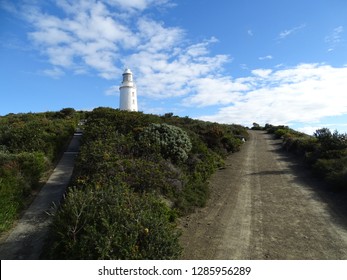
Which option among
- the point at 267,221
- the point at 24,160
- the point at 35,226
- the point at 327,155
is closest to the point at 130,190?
the point at 35,226

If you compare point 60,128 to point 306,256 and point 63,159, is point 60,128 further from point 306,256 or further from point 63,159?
point 306,256


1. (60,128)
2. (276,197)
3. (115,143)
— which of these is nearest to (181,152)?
(115,143)

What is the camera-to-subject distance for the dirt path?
7492mm

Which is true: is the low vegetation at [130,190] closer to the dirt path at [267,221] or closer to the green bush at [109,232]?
the green bush at [109,232]

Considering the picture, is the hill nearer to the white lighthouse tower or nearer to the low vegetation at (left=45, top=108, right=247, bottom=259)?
the low vegetation at (left=45, top=108, right=247, bottom=259)

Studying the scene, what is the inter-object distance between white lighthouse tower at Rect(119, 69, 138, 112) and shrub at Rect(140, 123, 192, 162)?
85.7ft

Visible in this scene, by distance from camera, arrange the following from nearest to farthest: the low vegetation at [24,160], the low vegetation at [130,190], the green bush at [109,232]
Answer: the green bush at [109,232] → the low vegetation at [130,190] → the low vegetation at [24,160]

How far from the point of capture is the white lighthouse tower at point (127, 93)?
135 ft

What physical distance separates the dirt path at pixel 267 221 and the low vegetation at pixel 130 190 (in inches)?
26.5

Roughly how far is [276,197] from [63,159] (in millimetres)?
9413

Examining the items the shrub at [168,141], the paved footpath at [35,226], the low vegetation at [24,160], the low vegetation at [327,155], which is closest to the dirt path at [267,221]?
the low vegetation at [327,155]

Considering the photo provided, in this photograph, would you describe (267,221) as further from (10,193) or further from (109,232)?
(10,193)

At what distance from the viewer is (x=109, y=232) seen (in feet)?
20.4

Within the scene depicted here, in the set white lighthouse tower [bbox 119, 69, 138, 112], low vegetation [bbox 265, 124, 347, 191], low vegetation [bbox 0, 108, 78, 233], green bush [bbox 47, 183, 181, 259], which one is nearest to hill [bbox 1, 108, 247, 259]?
green bush [bbox 47, 183, 181, 259]
